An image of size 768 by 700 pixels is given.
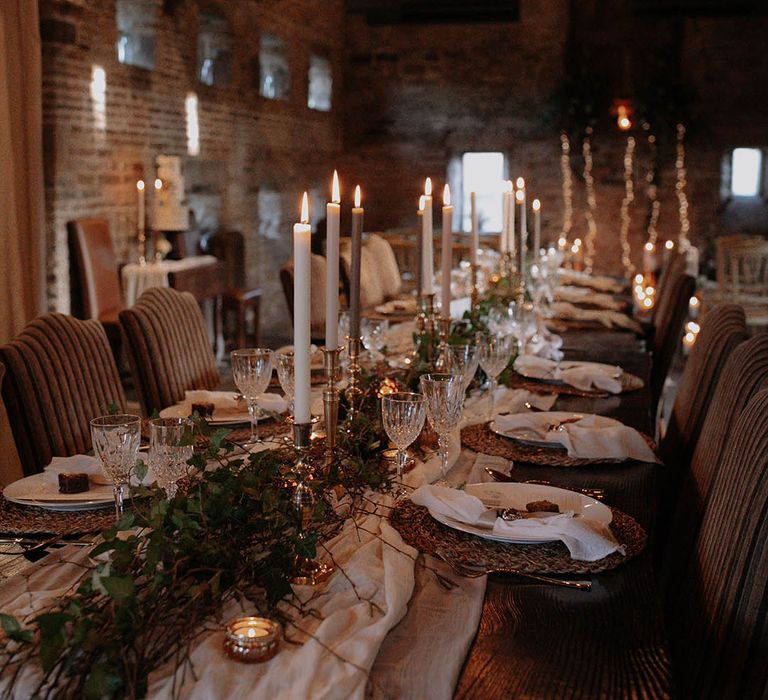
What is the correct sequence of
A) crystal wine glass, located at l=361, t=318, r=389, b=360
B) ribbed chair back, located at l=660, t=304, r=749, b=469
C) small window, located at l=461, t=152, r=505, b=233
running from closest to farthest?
ribbed chair back, located at l=660, t=304, r=749, b=469
crystal wine glass, located at l=361, t=318, r=389, b=360
small window, located at l=461, t=152, r=505, b=233

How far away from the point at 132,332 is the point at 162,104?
4718 mm

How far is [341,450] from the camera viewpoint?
6.02 feet

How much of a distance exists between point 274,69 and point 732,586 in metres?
8.89

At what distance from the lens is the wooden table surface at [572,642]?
1198 millimetres

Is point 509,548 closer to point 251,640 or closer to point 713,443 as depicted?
point 251,640

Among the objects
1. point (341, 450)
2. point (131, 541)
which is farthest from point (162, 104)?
point (131, 541)

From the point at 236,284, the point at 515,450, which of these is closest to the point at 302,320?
the point at 515,450

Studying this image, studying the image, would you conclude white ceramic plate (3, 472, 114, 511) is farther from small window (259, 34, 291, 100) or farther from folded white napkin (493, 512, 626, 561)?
small window (259, 34, 291, 100)

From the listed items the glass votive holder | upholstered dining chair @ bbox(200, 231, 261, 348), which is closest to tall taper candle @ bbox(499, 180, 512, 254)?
the glass votive holder

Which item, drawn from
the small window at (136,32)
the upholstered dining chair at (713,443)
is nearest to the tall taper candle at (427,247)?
the upholstered dining chair at (713,443)

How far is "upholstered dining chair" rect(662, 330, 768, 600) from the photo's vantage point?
215 centimetres

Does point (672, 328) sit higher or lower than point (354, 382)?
lower

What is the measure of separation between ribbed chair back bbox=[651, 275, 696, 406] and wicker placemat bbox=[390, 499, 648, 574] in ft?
7.76

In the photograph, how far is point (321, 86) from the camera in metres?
11.0
